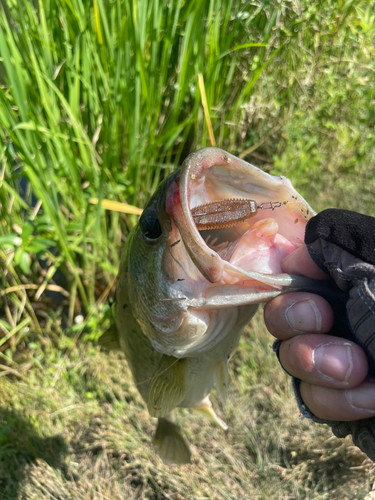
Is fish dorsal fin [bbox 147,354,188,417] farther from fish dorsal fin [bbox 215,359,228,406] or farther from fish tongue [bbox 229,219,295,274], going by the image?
fish tongue [bbox 229,219,295,274]

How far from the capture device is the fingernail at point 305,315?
695 millimetres

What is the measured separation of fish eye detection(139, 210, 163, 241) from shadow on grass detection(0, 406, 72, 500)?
4.60 feet

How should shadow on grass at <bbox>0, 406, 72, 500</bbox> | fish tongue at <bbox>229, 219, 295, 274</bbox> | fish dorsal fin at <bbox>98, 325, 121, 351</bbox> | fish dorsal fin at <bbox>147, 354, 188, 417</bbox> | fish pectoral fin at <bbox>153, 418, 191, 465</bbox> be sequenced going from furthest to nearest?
shadow on grass at <bbox>0, 406, 72, 500</bbox>
fish pectoral fin at <bbox>153, 418, 191, 465</bbox>
fish dorsal fin at <bbox>98, 325, 121, 351</bbox>
fish dorsal fin at <bbox>147, 354, 188, 417</bbox>
fish tongue at <bbox>229, 219, 295, 274</bbox>

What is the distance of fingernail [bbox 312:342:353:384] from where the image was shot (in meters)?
0.66

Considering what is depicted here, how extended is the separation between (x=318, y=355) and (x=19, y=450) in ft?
5.39

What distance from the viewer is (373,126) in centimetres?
271

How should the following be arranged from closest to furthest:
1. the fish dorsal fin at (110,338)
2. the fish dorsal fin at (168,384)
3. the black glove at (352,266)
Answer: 1. the black glove at (352,266)
2. the fish dorsal fin at (168,384)
3. the fish dorsal fin at (110,338)

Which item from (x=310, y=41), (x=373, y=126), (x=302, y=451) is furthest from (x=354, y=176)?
(x=302, y=451)

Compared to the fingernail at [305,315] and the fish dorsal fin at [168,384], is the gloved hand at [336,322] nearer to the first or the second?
the fingernail at [305,315]

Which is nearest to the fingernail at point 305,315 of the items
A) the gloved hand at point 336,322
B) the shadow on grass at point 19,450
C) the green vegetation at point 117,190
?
the gloved hand at point 336,322

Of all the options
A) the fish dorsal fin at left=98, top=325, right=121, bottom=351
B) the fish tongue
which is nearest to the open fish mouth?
the fish tongue

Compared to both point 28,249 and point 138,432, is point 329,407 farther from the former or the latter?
point 138,432

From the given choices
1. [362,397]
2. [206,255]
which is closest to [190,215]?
[206,255]

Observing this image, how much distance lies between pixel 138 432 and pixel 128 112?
1644 millimetres
